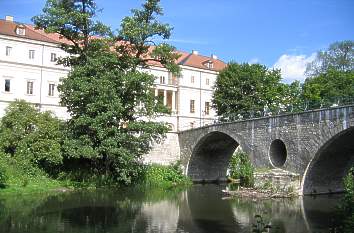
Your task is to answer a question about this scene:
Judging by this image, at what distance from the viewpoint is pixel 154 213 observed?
2155 cm

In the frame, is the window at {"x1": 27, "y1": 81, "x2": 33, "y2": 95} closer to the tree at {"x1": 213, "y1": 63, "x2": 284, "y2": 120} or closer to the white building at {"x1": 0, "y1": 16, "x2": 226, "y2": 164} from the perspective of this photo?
the white building at {"x1": 0, "y1": 16, "x2": 226, "y2": 164}

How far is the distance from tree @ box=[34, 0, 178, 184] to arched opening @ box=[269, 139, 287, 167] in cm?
760

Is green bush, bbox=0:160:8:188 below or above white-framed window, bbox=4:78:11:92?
below

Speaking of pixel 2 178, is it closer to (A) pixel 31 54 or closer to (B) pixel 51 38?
(A) pixel 31 54

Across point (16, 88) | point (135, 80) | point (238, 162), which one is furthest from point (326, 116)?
point (16, 88)

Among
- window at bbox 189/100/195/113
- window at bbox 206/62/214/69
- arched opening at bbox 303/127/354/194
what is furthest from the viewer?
window at bbox 206/62/214/69

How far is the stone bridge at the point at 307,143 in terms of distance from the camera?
26734 millimetres

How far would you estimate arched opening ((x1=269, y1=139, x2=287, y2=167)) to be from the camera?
31.2 meters

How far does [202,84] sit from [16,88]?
23.9 meters

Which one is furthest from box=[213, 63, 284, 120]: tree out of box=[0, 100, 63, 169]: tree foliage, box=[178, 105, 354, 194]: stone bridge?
box=[0, 100, 63, 169]: tree foliage

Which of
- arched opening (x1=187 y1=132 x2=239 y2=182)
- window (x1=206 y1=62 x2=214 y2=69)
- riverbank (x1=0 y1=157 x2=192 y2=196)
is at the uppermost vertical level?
window (x1=206 y1=62 x2=214 y2=69)

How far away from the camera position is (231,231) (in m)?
17.0

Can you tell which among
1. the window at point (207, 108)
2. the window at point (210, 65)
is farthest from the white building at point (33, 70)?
the window at point (210, 65)

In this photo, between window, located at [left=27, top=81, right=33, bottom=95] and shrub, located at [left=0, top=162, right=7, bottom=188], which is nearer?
shrub, located at [left=0, top=162, right=7, bottom=188]
